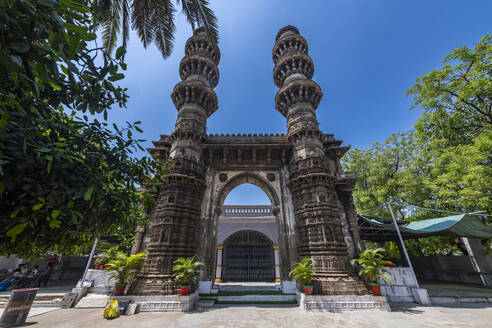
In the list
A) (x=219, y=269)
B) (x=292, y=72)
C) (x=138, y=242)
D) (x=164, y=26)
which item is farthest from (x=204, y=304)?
(x=292, y=72)

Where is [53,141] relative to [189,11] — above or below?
below

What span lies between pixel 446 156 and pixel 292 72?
11849 millimetres

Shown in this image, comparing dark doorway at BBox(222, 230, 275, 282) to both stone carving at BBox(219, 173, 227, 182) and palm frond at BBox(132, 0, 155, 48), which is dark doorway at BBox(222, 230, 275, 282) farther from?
palm frond at BBox(132, 0, 155, 48)

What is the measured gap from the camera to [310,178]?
33.9ft

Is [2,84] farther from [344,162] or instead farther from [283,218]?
[344,162]

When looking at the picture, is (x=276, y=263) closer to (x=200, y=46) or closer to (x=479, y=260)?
(x=479, y=260)

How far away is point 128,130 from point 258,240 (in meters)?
16.5

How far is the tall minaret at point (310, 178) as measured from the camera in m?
8.61

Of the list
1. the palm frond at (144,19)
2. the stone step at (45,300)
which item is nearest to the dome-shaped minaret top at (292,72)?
the palm frond at (144,19)

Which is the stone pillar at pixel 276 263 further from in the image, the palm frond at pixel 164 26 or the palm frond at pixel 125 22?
the palm frond at pixel 125 22

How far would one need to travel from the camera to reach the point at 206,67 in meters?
13.8

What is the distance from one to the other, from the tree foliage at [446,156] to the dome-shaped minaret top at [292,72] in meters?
9.03

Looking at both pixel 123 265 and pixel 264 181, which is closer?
pixel 123 265

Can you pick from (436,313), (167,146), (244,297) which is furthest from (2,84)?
(436,313)
